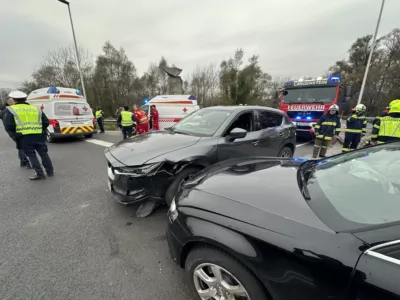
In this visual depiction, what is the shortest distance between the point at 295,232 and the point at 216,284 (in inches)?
29.9

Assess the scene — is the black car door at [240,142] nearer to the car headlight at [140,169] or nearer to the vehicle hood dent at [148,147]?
the vehicle hood dent at [148,147]

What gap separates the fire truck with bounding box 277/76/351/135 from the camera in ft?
26.3

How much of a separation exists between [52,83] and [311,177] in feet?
102

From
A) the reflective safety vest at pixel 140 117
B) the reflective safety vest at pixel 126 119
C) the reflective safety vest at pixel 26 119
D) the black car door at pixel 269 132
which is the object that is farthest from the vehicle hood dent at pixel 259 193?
the reflective safety vest at pixel 140 117

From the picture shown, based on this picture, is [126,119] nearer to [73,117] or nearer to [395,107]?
[73,117]

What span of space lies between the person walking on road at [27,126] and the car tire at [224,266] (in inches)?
172

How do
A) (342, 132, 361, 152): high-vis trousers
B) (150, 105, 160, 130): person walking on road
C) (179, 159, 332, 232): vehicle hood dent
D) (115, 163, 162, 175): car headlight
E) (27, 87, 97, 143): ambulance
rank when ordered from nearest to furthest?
(179, 159, 332, 232): vehicle hood dent
(115, 163, 162, 175): car headlight
(342, 132, 361, 152): high-vis trousers
(27, 87, 97, 143): ambulance
(150, 105, 160, 130): person walking on road

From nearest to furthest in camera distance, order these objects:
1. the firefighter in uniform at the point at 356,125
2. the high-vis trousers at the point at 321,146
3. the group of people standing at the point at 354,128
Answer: the group of people standing at the point at 354,128 → the firefighter in uniform at the point at 356,125 → the high-vis trousers at the point at 321,146

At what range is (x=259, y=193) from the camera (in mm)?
1540

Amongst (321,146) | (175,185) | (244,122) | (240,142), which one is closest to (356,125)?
(321,146)

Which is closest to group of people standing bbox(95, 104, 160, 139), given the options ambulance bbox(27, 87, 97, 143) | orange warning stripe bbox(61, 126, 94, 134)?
orange warning stripe bbox(61, 126, 94, 134)

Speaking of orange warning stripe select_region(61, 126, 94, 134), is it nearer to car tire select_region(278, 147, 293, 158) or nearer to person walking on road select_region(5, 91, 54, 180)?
person walking on road select_region(5, 91, 54, 180)

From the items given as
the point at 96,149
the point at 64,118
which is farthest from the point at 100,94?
the point at 96,149

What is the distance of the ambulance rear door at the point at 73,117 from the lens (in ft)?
26.2
